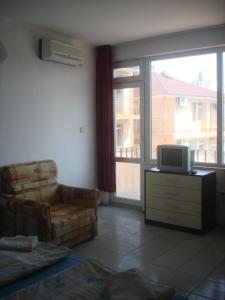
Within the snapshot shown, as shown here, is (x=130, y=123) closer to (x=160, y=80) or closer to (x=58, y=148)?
(x=160, y=80)

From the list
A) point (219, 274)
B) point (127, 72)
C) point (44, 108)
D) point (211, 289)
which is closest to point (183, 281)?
point (211, 289)

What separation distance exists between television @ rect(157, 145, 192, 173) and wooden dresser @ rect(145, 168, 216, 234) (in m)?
0.08

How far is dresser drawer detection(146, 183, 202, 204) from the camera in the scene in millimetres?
4402

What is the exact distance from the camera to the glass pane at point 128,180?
5691mm

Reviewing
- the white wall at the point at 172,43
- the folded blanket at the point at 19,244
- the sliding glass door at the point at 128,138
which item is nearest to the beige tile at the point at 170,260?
the folded blanket at the point at 19,244

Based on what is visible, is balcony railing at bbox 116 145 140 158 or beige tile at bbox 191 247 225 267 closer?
beige tile at bbox 191 247 225 267

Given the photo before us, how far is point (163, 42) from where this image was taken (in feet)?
16.5

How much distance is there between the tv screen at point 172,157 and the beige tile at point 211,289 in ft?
5.83

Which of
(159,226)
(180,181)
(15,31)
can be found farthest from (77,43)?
(159,226)

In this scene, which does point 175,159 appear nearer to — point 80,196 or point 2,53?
point 80,196

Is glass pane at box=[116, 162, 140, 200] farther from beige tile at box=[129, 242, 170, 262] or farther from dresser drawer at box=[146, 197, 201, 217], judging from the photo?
beige tile at box=[129, 242, 170, 262]

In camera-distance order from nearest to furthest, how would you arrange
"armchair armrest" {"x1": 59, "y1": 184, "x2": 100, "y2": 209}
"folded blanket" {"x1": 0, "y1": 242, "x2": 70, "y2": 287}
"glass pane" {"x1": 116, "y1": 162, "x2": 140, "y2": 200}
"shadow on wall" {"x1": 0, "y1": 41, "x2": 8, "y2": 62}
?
"folded blanket" {"x1": 0, "y1": 242, "x2": 70, "y2": 287} < "shadow on wall" {"x1": 0, "y1": 41, "x2": 8, "y2": 62} < "armchair armrest" {"x1": 59, "y1": 184, "x2": 100, "y2": 209} < "glass pane" {"x1": 116, "y1": 162, "x2": 140, "y2": 200}

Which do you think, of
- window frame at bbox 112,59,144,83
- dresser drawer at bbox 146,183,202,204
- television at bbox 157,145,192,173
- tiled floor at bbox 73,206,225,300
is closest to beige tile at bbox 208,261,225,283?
tiled floor at bbox 73,206,225,300

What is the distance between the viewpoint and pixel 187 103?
200 inches
